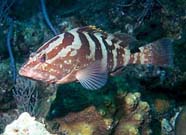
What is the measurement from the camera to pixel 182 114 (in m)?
5.02

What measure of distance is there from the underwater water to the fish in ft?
0.03

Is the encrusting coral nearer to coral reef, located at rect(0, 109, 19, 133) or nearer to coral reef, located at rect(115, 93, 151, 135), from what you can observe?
coral reef, located at rect(115, 93, 151, 135)

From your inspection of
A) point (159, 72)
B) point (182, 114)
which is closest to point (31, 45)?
point (159, 72)

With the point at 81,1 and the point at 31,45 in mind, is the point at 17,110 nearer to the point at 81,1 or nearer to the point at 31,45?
the point at 31,45

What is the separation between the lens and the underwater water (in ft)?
11.2

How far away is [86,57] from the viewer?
3535mm

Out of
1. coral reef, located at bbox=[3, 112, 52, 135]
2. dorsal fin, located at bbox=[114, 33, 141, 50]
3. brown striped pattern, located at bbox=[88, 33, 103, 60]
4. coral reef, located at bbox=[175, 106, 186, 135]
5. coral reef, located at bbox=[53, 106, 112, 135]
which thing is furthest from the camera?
coral reef, located at bbox=[175, 106, 186, 135]

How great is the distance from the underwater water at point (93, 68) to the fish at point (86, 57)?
1cm

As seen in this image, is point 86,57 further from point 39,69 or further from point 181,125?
point 181,125

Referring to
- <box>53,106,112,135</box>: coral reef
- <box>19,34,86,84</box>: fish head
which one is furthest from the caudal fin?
<box>53,106,112,135</box>: coral reef

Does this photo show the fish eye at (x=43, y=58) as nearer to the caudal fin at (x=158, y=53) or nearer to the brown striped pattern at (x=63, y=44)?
the brown striped pattern at (x=63, y=44)

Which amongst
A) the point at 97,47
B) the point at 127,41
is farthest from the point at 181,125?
the point at 97,47

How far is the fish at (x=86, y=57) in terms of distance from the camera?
333 centimetres

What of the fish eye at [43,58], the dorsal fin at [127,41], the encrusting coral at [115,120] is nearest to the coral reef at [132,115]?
the encrusting coral at [115,120]
